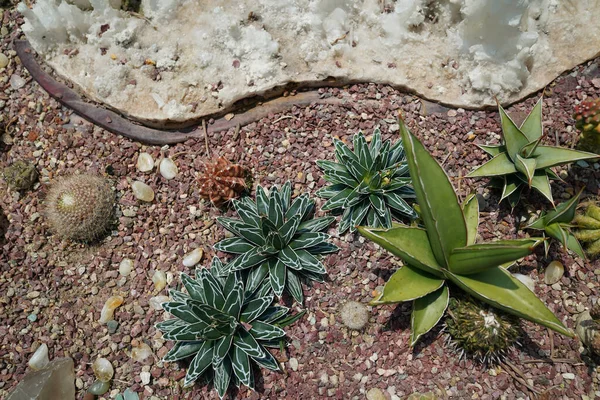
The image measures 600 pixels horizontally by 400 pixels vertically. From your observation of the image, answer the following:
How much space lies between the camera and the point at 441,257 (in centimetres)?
235

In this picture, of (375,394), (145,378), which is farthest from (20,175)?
(375,394)

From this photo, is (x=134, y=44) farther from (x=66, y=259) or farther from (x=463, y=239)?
(x=463, y=239)

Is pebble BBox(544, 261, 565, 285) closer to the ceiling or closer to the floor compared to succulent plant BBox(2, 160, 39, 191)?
closer to the ceiling

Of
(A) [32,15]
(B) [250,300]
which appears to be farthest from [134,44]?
(B) [250,300]

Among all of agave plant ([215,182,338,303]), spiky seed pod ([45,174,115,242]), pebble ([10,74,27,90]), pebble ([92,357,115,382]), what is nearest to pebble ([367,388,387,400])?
agave plant ([215,182,338,303])

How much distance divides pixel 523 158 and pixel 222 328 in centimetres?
195

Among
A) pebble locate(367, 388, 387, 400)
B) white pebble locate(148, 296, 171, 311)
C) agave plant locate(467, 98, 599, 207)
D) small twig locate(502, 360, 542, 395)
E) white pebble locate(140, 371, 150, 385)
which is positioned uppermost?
agave plant locate(467, 98, 599, 207)

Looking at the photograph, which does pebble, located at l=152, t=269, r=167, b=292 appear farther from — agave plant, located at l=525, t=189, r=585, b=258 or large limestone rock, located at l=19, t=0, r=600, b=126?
agave plant, located at l=525, t=189, r=585, b=258

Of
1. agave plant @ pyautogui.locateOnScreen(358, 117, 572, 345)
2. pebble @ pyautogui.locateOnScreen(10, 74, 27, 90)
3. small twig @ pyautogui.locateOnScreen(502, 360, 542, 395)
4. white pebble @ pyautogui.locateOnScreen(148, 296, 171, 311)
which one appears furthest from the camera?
pebble @ pyautogui.locateOnScreen(10, 74, 27, 90)

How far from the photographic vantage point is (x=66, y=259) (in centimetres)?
330

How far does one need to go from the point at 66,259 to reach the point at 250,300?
58.9 inches

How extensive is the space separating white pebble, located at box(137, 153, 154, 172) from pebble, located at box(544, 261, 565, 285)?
2731 mm

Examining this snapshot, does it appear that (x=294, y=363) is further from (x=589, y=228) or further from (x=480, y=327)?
(x=589, y=228)

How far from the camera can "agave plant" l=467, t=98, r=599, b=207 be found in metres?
2.55
